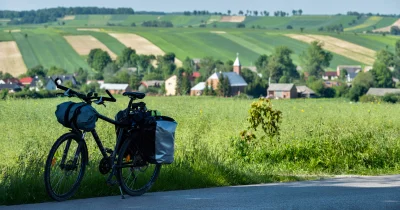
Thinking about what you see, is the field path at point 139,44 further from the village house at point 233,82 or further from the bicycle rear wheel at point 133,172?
the bicycle rear wheel at point 133,172

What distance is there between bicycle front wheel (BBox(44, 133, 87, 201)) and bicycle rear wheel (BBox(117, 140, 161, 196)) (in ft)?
1.38

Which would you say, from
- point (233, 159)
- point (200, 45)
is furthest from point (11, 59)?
point (233, 159)

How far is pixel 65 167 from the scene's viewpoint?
792cm

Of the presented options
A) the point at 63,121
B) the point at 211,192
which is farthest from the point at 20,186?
the point at 211,192

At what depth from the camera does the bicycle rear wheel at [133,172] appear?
8.37m

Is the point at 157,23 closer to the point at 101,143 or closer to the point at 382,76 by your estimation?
the point at 382,76

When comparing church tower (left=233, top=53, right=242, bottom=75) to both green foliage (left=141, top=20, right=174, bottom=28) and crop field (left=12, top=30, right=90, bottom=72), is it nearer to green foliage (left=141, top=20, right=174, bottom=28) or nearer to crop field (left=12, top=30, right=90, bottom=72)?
crop field (left=12, top=30, right=90, bottom=72)

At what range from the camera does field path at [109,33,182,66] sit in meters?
144

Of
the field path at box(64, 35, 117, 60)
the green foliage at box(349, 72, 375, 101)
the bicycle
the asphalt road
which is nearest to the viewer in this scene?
the asphalt road

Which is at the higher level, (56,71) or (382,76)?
(56,71)

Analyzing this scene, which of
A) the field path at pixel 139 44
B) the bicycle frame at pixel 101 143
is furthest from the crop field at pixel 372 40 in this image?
the bicycle frame at pixel 101 143

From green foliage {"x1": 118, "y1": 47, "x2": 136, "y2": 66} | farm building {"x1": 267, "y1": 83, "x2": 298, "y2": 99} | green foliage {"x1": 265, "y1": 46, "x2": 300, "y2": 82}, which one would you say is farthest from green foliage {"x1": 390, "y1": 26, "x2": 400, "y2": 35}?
farm building {"x1": 267, "y1": 83, "x2": 298, "y2": 99}

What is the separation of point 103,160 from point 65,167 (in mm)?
535

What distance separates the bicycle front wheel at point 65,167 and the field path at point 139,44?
437 feet
